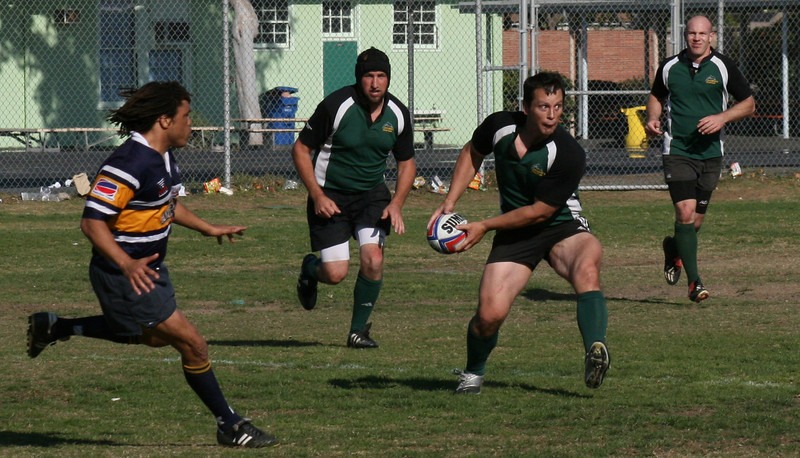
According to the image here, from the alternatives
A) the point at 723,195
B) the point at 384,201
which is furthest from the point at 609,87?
the point at 384,201

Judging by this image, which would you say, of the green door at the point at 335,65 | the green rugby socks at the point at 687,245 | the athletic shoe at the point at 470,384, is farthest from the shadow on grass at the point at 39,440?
the green door at the point at 335,65

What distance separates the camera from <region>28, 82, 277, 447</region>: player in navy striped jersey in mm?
6234

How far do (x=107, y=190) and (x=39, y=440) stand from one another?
1325 millimetres

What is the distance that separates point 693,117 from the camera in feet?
37.5

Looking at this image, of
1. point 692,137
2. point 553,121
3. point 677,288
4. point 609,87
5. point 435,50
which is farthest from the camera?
point 609,87

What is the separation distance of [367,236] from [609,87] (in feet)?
93.6

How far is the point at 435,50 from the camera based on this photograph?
33.7 meters

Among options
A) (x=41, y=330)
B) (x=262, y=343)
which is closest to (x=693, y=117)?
(x=262, y=343)

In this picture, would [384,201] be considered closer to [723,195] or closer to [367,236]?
[367,236]

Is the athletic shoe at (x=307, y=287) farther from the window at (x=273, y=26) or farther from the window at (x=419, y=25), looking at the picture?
the window at (x=273, y=26)

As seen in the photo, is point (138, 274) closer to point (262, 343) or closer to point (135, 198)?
point (135, 198)

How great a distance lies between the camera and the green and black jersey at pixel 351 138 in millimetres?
9336

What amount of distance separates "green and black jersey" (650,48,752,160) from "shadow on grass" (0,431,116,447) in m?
6.22

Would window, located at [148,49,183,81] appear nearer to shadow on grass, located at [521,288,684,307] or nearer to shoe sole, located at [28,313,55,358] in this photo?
shadow on grass, located at [521,288,684,307]
